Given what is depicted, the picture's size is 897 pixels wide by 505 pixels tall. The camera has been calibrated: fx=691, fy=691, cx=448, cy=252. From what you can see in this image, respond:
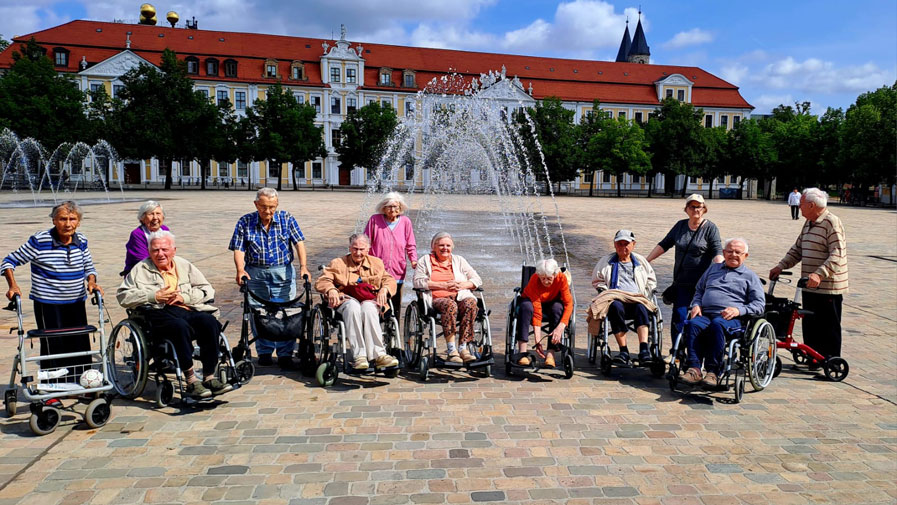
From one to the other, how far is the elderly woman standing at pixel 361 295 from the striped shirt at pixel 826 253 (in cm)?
390

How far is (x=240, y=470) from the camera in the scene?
423 cm

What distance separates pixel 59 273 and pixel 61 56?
72.8m

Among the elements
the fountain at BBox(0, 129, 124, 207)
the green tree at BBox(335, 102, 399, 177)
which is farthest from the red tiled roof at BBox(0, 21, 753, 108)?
the green tree at BBox(335, 102, 399, 177)

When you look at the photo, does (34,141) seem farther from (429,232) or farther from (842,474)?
(842,474)

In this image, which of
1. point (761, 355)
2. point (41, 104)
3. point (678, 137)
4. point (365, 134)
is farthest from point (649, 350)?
point (678, 137)

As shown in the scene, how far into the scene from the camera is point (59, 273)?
17.1 feet

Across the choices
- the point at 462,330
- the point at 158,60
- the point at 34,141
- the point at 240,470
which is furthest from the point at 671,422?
the point at 158,60

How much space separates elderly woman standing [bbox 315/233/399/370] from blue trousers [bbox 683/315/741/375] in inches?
100.0

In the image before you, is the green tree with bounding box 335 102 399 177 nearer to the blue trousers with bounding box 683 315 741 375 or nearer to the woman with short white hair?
the woman with short white hair

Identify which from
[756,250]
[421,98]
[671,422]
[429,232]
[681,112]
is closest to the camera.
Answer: [671,422]

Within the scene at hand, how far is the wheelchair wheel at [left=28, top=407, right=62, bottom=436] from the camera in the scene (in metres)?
4.72

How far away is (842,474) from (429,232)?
15303 mm

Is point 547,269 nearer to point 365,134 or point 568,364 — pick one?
point 568,364

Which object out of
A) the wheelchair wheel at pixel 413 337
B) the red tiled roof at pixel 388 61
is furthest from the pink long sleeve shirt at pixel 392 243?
the red tiled roof at pixel 388 61
